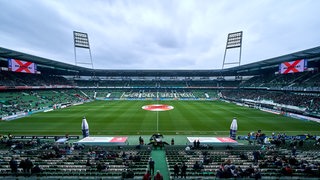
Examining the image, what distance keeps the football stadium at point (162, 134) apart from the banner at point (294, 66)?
24 cm

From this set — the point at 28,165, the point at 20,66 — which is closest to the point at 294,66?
the point at 28,165

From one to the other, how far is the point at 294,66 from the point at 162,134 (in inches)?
1560

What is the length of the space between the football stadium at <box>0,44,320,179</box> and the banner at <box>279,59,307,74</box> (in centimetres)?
24

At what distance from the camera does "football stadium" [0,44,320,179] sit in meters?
10.2

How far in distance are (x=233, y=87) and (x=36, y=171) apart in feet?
273

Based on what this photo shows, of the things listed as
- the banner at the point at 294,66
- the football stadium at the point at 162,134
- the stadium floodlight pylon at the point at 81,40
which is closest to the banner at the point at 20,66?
the football stadium at the point at 162,134

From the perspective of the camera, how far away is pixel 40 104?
4484cm

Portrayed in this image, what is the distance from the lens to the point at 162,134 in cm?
2291

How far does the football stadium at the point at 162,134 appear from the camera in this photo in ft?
33.4

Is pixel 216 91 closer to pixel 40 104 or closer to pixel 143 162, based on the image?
pixel 40 104

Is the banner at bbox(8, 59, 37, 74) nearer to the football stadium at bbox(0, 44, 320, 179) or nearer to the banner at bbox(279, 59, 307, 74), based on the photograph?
the football stadium at bbox(0, 44, 320, 179)

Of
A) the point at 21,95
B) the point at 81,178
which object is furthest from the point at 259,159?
the point at 21,95

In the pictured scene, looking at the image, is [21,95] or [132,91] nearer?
[21,95]

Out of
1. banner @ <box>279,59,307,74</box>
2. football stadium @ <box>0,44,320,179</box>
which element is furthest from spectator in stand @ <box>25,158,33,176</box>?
banner @ <box>279,59,307,74</box>
